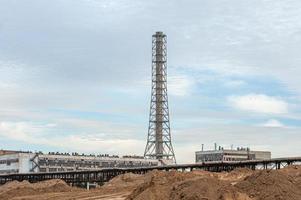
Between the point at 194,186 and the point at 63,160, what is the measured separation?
312 feet

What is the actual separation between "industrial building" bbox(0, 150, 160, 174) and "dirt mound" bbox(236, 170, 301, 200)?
297ft

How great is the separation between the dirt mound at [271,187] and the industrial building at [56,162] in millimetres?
90510

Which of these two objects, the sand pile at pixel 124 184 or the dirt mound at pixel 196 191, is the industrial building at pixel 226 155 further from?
the dirt mound at pixel 196 191

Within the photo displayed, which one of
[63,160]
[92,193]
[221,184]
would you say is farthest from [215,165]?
[63,160]

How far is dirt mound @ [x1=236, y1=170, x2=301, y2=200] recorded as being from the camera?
30.4 metres

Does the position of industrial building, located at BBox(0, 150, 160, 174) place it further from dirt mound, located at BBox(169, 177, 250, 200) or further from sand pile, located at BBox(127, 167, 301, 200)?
dirt mound, located at BBox(169, 177, 250, 200)

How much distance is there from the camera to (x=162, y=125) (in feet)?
431

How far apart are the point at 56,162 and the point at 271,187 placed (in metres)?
95.1

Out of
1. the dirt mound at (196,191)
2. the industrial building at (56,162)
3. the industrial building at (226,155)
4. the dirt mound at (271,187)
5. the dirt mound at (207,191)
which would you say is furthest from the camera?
the industrial building at (226,155)

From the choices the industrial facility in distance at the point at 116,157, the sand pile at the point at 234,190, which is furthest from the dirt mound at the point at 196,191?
the industrial facility in distance at the point at 116,157

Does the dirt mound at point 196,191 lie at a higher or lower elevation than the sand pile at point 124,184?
higher

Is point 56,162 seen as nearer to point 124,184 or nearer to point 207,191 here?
point 124,184

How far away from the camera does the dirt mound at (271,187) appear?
99.8 feet

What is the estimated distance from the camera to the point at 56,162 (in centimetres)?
12225
